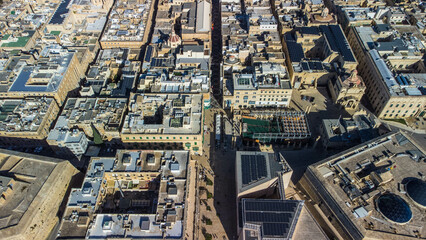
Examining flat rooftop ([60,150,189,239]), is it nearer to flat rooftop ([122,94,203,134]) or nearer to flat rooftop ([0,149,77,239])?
flat rooftop ([0,149,77,239])

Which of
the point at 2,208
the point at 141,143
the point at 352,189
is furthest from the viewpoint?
the point at 141,143

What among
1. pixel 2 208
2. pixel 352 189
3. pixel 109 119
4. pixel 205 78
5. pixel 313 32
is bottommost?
pixel 2 208

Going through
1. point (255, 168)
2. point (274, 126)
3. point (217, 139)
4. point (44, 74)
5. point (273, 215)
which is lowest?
point (273, 215)

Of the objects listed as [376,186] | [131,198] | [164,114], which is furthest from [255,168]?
[131,198]

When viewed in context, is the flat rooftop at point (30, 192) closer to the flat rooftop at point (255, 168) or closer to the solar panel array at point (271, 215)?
the flat rooftop at point (255, 168)

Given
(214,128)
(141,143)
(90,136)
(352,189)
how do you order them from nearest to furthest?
(352,189) < (141,143) < (90,136) < (214,128)

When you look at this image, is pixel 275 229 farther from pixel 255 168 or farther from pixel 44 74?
pixel 44 74

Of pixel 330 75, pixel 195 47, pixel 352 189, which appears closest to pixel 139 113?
pixel 195 47

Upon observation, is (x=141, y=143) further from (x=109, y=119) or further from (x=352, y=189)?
(x=352, y=189)
